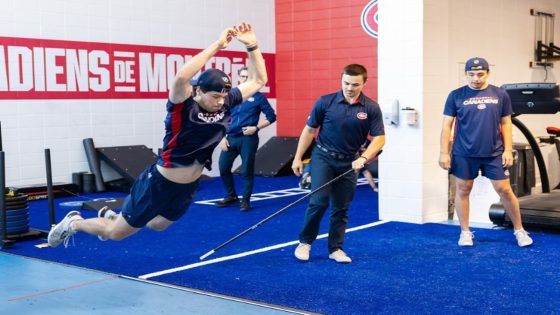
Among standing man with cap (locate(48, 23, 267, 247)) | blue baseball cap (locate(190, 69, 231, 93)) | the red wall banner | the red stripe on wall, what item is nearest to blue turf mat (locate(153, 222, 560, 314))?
standing man with cap (locate(48, 23, 267, 247))

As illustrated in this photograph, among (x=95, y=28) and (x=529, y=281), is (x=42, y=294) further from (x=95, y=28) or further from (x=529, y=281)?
(x=95, y=28)

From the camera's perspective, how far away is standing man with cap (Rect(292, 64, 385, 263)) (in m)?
5.41

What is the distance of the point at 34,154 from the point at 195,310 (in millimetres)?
6373

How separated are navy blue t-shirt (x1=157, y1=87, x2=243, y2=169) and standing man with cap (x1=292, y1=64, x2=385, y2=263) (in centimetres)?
120

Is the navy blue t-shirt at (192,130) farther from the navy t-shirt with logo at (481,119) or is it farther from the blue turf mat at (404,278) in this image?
the navy t-shirt with logo at (481,119)

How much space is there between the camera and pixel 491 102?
609 cm

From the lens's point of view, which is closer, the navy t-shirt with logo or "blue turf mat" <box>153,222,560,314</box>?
"blue turf mat" <box>153,222,560,314</box>

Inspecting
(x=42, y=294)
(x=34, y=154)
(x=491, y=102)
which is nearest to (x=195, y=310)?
(x=42, y=294)

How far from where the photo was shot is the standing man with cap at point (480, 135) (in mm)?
6074

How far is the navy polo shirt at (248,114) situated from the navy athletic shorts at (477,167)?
2.80 m

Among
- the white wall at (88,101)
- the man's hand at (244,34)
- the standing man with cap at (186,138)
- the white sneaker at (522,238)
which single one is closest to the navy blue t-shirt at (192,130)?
the standing man with cap at (186,138)

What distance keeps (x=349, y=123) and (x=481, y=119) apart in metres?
1.37

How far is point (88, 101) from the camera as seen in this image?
10.5m

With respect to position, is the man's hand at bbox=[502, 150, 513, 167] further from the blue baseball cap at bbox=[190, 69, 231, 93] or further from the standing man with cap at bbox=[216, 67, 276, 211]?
the standing man with cap at bbox=[216, 67, 276, 211]
